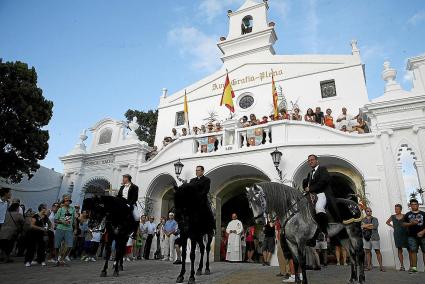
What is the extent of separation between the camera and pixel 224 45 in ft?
68.2

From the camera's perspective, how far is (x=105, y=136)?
60.7ft

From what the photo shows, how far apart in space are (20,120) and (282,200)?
500 inches

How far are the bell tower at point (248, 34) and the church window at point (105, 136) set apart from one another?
334 inches

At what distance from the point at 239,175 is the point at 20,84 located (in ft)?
34.5

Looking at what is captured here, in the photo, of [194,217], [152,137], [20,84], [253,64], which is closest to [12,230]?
[194,217]

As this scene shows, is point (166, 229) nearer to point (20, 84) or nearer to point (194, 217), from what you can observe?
point (194, 217)

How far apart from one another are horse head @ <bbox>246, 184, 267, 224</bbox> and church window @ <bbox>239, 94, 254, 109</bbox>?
1276cm

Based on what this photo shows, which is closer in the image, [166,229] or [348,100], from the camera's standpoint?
[166,229]

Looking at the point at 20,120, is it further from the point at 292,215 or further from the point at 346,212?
the point at 346,212

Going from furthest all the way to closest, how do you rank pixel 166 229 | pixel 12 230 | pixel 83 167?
1. pixel 83 167
2. pixel 166 229
3. pixel 12 230

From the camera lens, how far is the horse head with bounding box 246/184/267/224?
5.60m

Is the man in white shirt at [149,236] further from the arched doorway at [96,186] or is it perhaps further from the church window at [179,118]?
the church window at [179,118]

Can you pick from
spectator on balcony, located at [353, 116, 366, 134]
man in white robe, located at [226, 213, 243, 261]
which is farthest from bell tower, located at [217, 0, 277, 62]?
A: man in white robe, located at [226, 213, 243, 261]

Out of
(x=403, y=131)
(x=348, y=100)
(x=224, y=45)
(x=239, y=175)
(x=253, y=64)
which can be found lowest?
(x=239, y=175)
